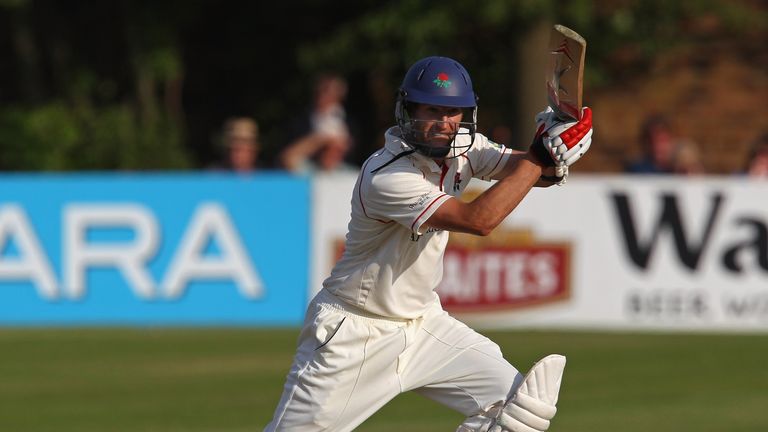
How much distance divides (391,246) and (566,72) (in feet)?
3.04

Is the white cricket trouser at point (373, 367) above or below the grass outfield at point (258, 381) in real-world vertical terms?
above

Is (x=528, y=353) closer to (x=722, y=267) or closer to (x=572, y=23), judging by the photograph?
(x=722, y=267)

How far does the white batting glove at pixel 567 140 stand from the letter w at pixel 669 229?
7.27 meters

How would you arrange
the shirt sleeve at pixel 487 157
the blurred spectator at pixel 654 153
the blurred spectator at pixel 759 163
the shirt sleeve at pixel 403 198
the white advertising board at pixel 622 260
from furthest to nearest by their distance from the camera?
the blurred spectator at pixel 654 153
the blurred spectator at pixel 759 163
the white advertising board at pixel 622 260
the shirt sleeve at pixel 487 157
the shirt sleeve at pixel 403 198

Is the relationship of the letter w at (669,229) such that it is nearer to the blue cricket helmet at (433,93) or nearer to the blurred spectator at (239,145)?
the blurred spectator at (239,145)

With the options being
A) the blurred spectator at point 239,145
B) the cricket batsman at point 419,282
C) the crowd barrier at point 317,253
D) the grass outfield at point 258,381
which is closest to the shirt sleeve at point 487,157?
the cricket batsman at point 419,282

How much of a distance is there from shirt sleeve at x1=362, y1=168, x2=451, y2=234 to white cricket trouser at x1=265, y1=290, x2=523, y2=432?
45 centimetres

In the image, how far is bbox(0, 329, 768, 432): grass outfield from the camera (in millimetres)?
8812

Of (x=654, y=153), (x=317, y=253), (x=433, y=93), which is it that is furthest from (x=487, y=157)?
(x=654, y=153)

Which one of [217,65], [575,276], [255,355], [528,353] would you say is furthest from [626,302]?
[217,65]

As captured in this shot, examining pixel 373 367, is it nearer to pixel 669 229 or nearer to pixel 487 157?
pixel 487 157

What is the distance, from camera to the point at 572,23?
65.0 ft

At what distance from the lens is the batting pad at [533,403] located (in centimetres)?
597

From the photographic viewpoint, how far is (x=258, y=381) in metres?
10.4
